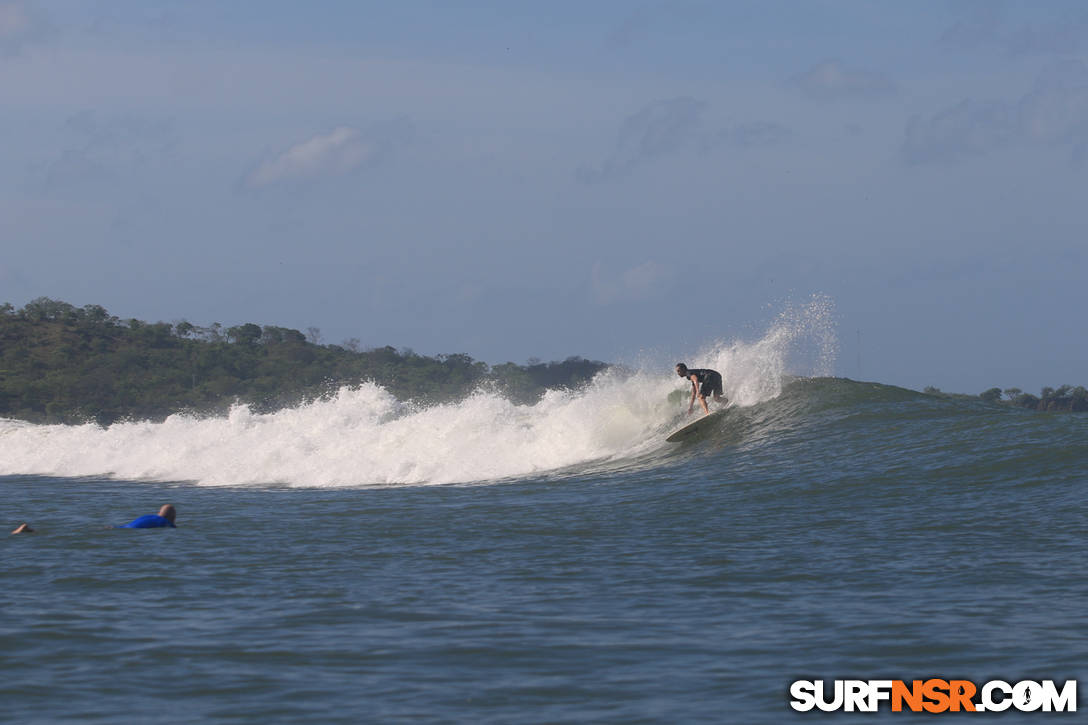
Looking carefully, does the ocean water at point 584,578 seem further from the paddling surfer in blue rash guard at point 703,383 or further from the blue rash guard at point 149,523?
the paddling surfer in blue rash guard at point 703,383

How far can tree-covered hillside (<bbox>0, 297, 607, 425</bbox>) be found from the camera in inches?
2803

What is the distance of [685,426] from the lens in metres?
22.1

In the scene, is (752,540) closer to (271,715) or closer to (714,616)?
(714,616)

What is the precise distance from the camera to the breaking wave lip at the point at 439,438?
22188 mm

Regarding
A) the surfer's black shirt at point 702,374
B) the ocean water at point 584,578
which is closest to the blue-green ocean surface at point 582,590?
the ocean water at point 584,578

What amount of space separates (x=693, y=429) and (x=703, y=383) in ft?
4.64

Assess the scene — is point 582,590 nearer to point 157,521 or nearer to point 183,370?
point 157,521

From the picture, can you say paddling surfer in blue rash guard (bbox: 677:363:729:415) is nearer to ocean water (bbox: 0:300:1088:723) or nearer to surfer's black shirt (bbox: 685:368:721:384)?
surfer's black shirt (bbox: 685:368:721:384)

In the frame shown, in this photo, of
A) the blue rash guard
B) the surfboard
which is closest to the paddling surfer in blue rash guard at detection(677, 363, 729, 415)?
the surfboard

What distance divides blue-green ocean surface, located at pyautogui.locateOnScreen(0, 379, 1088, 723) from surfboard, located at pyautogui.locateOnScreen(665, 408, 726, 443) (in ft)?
8.51

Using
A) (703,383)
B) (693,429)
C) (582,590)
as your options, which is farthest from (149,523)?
(703,383)

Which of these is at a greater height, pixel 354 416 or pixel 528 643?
pixel 354 416

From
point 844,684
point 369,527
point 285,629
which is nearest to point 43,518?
point 369,527

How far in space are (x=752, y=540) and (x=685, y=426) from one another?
9908 millimetres
